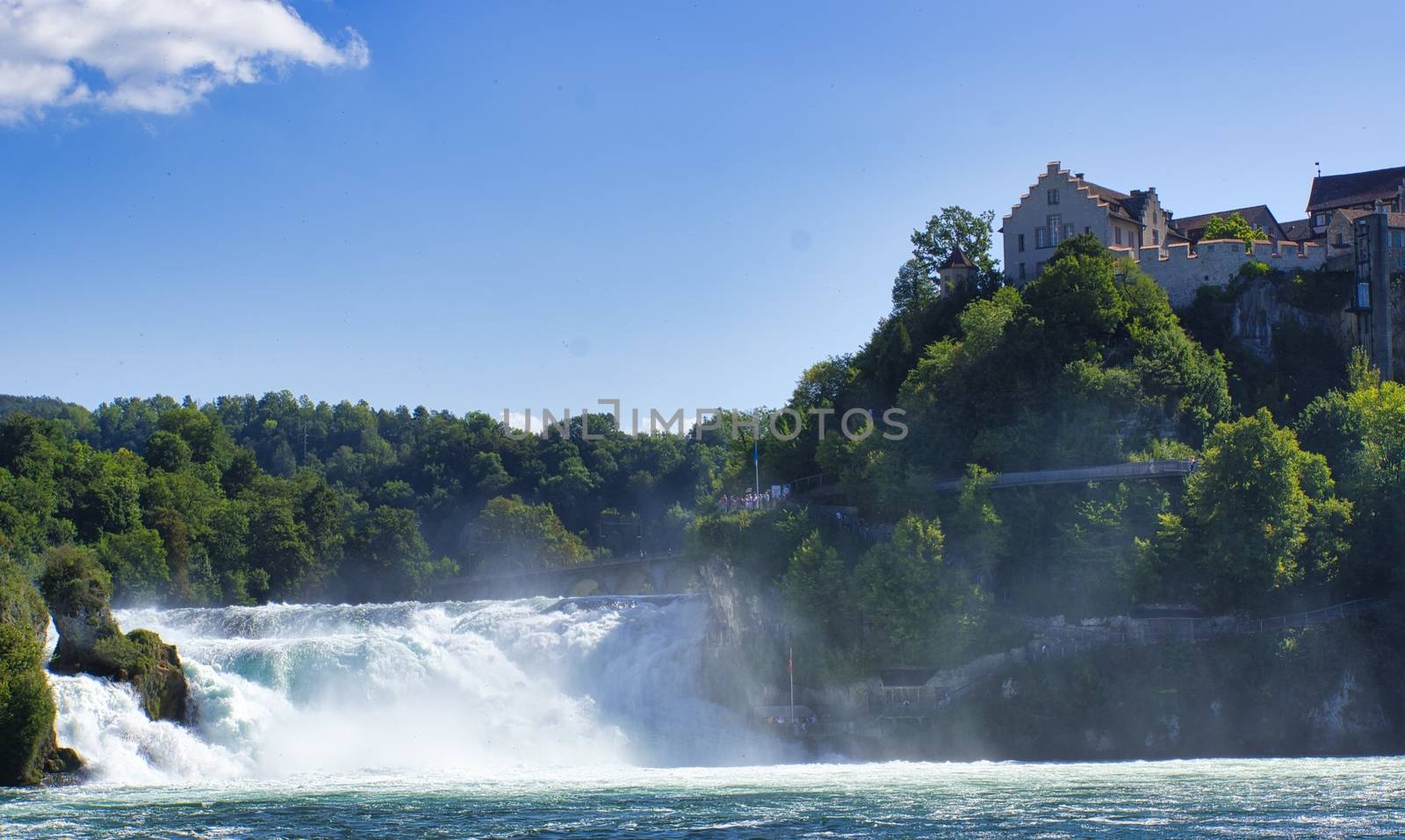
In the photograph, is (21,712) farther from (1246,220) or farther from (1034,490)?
(1246,220)

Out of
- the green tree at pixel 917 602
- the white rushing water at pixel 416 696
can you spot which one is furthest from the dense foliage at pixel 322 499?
the green tree at pixel 917 602

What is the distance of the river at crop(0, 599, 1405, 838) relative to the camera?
35219mm

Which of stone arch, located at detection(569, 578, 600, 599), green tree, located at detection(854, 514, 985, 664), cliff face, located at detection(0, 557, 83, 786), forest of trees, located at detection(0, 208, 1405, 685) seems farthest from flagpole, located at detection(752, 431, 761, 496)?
cliff face, located at detection(0, 557, 83, 786)

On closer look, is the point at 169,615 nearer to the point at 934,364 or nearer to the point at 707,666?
the point at 707,666

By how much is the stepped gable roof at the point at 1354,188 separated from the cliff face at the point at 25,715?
61.6 metres

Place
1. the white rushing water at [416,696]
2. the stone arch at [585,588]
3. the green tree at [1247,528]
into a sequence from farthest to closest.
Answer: the stone arch at [585,588] < the green tree at [1247,528] < the white rushing water at [416,696]

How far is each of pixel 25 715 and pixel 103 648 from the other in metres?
6.67

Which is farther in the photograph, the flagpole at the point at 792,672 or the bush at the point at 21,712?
the flagpole at the point at 792,672

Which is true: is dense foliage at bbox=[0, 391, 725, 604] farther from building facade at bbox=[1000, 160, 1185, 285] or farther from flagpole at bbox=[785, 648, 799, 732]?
flagpole at bbox=[785, 648, 799, 732]

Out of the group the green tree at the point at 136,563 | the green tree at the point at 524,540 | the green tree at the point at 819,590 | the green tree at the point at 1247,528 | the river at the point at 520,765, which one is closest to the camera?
the river at the point at 520,765

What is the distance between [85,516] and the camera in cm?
9250

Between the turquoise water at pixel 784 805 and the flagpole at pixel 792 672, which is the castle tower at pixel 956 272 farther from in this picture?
the turquoise water at pixel 784 805

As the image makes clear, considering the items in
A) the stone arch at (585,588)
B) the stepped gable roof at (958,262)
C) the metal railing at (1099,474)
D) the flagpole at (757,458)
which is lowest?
the stone arch at (585,588)

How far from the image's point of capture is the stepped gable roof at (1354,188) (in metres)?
75.0
